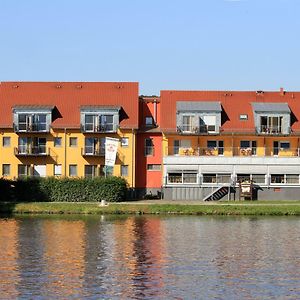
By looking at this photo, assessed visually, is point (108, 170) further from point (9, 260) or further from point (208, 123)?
point (9, 260)

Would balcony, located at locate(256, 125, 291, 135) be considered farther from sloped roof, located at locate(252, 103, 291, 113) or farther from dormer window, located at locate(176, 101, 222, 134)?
dormer window, located at locate(176, 101, 222, 134)

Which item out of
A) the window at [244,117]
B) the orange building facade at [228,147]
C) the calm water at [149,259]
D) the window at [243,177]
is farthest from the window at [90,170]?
the calm water at [149,259]

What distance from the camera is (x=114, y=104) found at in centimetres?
9194

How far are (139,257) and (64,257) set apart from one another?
3.69 meters

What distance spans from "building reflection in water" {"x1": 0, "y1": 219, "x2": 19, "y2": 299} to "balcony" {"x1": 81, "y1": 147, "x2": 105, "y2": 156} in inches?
1072

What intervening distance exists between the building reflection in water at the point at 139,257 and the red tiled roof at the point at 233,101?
2776 cm

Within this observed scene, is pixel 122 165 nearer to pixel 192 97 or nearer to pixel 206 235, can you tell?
pixel 192 97

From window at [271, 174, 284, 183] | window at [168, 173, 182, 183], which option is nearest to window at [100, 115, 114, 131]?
window at [168, 173, 182, 183]

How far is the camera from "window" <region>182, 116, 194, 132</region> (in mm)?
89625

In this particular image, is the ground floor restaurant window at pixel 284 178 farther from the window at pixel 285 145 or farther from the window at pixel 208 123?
the window at pixel 208 123

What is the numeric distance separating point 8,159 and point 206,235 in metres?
39.3

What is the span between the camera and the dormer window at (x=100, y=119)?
3529 inches

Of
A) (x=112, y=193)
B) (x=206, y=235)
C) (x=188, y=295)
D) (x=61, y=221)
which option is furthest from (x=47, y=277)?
(x=112, y=193)

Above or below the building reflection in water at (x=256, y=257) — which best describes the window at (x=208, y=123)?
above
